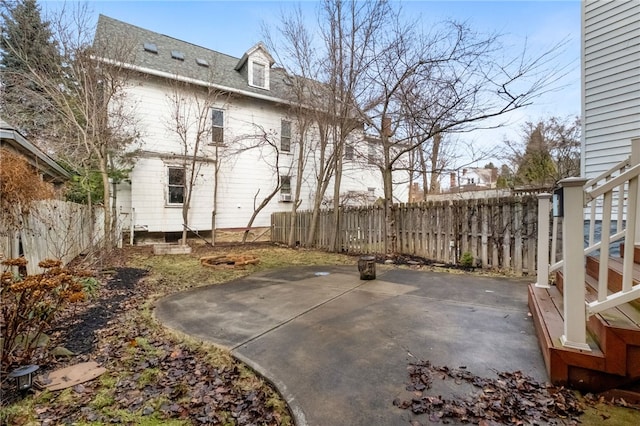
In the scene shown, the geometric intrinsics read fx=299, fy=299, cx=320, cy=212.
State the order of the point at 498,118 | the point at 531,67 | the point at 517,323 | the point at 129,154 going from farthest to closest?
the point at 129,154, the point at 498,118, the point at 531,67, the point at 517,323

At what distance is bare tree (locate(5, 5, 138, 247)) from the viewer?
307 inches

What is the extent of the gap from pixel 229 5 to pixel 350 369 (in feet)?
30.2

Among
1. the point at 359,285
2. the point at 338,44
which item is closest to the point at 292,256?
the point at 359,285

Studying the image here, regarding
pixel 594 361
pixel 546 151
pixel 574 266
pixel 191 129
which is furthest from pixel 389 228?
pixel 546 151

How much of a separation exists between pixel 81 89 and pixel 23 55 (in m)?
1.58

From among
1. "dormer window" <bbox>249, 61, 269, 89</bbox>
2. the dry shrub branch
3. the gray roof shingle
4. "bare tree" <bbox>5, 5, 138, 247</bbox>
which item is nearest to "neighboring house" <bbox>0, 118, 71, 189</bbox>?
the dry shrub branch

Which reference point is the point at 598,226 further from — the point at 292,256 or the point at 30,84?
the point at 30,84

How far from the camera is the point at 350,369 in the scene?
90.0 inches

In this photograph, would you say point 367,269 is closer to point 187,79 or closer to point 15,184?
point 15,184

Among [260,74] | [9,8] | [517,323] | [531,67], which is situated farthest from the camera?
[260,74]

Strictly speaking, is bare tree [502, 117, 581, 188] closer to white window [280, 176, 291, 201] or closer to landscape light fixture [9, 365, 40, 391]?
white window [280, 176, 291, 201]

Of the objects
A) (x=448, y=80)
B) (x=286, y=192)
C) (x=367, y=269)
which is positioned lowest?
(x=367, y=269)

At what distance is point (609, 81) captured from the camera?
196 inches

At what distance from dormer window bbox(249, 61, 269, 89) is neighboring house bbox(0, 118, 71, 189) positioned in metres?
7.51
